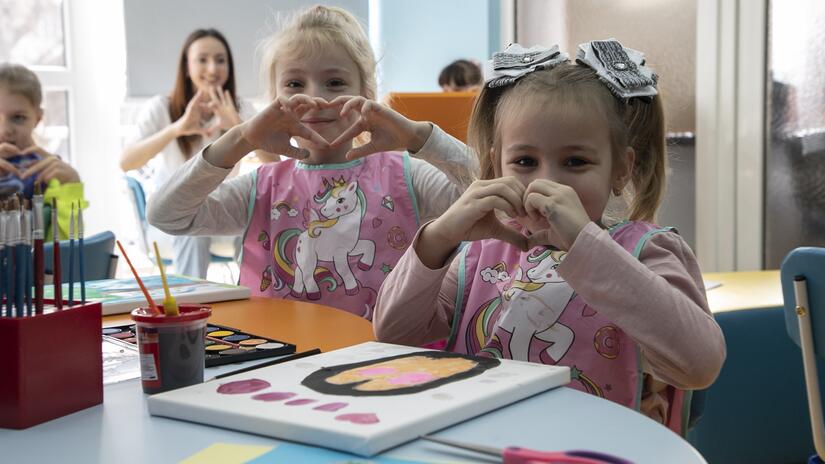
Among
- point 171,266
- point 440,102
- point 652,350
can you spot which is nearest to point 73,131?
point 171,266

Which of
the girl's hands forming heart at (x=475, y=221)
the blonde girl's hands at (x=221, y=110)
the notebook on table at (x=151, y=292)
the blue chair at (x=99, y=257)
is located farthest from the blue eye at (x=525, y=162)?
the blonde girl's hands at (x=221, y=110)

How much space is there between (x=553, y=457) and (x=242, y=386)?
0.30 meters

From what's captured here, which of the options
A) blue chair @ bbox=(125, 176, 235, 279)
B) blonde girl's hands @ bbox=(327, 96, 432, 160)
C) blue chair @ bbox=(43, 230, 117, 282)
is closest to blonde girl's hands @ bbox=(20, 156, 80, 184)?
blue chair @ bbox=(125, 176, 235, 279)

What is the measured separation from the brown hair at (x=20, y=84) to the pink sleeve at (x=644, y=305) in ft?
8.35

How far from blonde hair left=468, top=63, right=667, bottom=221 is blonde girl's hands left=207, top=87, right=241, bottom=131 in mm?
2272

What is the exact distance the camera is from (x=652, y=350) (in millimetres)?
969

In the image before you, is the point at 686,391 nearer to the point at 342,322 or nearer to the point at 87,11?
the point at 342,322

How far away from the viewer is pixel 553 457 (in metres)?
0.53

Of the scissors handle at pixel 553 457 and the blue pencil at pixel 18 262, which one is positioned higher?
the blue pencil at pixel 18 262

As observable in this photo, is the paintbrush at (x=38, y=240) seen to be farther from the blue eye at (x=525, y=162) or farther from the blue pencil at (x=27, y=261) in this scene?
the blue eye at (x=525, y=162)

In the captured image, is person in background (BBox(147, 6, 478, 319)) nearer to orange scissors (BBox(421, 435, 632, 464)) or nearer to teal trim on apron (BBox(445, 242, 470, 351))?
teal trim on apron (BBox(445, 242, 470, 351))

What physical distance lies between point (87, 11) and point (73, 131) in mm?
702

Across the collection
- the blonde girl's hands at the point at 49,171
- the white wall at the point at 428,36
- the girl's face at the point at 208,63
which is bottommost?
the blonde girl's hands at the point at 49,171

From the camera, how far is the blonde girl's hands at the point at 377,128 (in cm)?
159
